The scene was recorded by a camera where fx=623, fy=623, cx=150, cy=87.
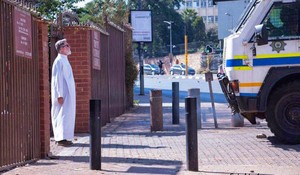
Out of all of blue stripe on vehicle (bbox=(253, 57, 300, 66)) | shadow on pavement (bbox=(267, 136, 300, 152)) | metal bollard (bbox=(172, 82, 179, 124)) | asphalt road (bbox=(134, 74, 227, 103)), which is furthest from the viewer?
asphalt road (bbox=(134, 74, 227, 103))

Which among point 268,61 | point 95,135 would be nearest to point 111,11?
point 268,61

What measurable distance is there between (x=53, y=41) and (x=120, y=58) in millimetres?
6579

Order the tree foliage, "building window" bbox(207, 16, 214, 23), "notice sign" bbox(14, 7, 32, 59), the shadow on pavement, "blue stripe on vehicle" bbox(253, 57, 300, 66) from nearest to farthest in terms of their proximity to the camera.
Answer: "notice sign" bbox(14, 7, 32, 59), the shadow on pavement, "blue stripe on vehicle" bbox(253, 57, 300, 66), the tree foliage, "building window" bbox(207, 16, 214, 23)

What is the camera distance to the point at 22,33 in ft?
29.1

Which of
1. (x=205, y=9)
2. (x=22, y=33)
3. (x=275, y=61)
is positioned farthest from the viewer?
(x=205, y=9)

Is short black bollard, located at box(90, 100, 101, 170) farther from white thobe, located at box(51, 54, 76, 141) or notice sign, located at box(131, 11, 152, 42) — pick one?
notice sign, located at box(131, 11, 152, 42)

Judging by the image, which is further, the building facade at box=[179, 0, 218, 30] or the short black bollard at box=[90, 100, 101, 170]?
the building facade at box=[179, 0, 218, 30]

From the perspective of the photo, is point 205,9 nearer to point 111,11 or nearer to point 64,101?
point 111,11

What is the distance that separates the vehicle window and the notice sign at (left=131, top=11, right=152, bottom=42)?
62.6 ft

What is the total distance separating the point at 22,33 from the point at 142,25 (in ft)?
71.5

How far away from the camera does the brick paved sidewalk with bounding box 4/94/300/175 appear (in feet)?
28.7

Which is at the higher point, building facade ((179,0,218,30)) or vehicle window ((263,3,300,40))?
building facade ((179,0,218,30))

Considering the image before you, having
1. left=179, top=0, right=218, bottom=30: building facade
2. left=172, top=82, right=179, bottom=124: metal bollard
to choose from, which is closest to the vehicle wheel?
left=172, top=82, right=179, bottom=124: metal bollard

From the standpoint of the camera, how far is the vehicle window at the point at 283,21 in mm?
11117
